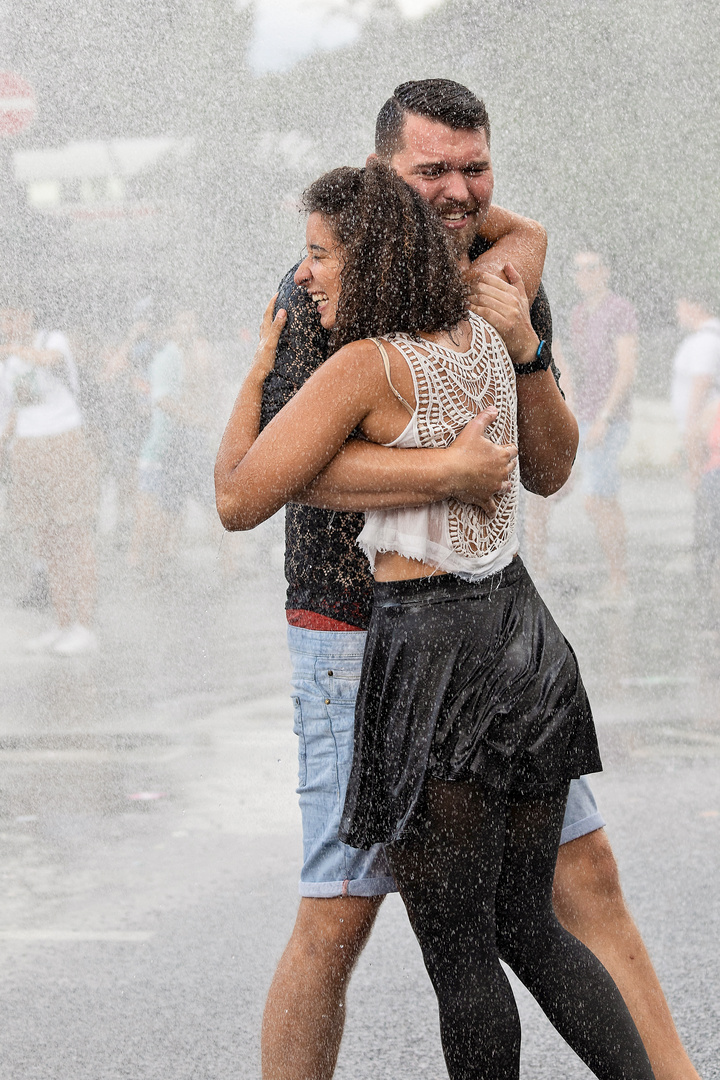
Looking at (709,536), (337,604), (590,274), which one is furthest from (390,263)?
(709,536)

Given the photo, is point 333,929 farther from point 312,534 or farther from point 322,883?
point 312,534

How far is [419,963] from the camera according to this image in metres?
2.80

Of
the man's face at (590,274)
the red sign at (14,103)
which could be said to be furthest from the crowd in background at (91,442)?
the man's face at (590,274)

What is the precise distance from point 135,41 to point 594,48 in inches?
55.3

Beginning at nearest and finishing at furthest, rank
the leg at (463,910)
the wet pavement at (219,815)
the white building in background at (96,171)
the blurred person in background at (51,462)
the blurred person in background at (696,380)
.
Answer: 1. the leg at (463,910)
2. the wet pavement at (219,815)
3. the white building in background at (96,171)
4. the blurred person in background at (51,462)
5. the blurred person in background at (696,380)

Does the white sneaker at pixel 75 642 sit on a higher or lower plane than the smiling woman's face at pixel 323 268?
lower

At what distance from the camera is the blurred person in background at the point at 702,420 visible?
485 cm

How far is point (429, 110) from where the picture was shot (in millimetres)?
1913

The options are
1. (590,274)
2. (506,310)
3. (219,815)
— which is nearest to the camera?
(506,310)

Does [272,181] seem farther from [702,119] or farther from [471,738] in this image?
[471,738]

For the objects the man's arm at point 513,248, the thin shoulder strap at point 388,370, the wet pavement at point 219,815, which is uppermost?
the man's arm at point 513,248

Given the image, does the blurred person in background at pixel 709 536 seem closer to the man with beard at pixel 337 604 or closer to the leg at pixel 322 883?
the man with beard at pixel 337 604

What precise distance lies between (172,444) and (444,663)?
2.82m

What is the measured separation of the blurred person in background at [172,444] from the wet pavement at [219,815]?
9 cm
